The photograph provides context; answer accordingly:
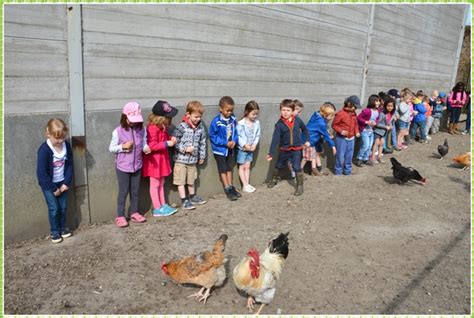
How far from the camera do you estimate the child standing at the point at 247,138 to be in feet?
19.1

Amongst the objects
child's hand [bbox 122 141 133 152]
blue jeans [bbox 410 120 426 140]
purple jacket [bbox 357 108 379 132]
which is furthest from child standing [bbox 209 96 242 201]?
blue jeans [bbox 410 120 426 140]

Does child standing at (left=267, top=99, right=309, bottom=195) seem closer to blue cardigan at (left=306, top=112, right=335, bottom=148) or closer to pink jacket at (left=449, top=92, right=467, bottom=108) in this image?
blue cardigan at (left=306, top=112, right=335, bottom=148)

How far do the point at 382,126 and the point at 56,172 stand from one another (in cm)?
673

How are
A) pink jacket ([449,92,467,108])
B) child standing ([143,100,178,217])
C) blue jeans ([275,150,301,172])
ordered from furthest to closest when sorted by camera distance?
pink jacket ([449,92,467,108]), blue jeans ([275,150,301,172]), child standing ([143,100,178,217])

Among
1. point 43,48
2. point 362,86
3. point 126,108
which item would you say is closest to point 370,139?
point 362,86

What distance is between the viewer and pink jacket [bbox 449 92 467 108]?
1224 cm

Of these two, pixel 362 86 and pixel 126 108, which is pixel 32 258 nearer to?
pixel 126 108

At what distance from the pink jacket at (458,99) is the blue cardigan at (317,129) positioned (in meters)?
7.57

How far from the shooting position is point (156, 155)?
15.8ft

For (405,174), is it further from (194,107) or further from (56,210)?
(56,210)

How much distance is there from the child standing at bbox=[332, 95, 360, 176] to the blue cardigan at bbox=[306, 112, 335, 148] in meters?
0.39

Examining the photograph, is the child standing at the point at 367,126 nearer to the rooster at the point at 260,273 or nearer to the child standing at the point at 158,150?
the child standing at the point at 158,150

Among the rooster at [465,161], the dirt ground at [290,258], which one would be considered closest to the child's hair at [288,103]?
the dirt ground at [290,258]

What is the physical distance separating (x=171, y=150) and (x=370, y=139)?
15.5ft
